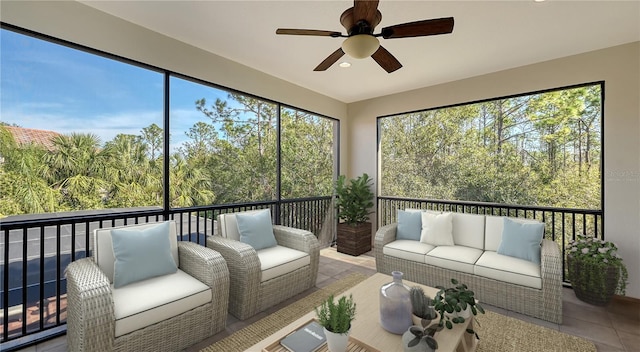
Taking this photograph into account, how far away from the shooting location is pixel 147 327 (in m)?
1.86

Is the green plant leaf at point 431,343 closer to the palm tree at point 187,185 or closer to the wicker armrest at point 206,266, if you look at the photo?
the wicker armrest at point 206,266

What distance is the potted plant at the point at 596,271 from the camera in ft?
8.98

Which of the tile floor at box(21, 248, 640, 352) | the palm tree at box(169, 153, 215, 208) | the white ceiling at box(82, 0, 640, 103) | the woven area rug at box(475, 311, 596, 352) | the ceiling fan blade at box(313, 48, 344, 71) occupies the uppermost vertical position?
the white ceiling at box(82, 0, 640, 103)

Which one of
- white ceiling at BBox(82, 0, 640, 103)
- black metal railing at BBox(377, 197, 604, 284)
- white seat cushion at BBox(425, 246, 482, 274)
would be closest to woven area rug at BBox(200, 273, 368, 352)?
white seat cushion at BBox(425, 246, 482, 274)

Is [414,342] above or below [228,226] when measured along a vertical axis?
below

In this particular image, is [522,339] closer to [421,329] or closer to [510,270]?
[510,270]

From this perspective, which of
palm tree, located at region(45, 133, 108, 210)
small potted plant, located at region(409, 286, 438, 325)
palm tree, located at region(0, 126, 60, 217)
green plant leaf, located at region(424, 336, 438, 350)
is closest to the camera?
green plant leaf, located at region(424, 336, 438, 350)

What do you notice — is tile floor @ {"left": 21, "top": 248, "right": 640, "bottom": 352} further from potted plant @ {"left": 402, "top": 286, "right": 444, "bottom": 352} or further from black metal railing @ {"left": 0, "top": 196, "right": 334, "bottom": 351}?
potted plant @ {"left": 402, "top": 286, "right": 444, "bottom": 352}

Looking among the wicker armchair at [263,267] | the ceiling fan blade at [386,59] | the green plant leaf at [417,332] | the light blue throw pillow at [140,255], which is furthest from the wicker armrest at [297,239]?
the ceiling fan blade at [386,59]

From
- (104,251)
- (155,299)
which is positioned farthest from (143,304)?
(104,251)

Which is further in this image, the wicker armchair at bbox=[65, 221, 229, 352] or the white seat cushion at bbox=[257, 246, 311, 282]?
the white seat cushion at bbox=[257, 246, 311, 282]

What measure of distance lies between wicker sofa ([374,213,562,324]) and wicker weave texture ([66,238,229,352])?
218 centimetres

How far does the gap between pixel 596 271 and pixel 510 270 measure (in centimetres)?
94

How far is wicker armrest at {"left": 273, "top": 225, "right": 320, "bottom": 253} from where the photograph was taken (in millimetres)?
3168
